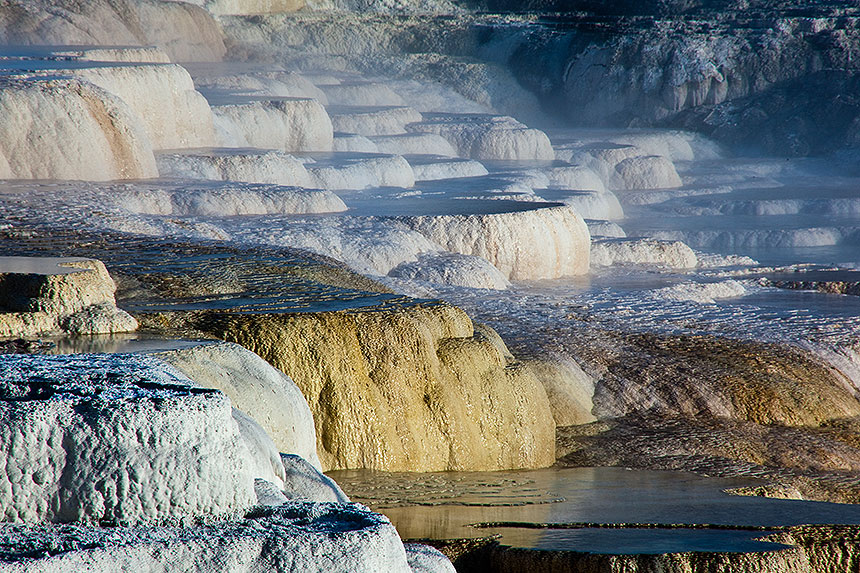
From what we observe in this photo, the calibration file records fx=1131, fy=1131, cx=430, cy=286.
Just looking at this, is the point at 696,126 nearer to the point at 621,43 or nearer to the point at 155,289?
the point at 621,43

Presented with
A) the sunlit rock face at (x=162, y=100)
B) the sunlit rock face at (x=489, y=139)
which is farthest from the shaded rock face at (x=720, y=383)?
the sunlit rock face at (x=489, y=139)

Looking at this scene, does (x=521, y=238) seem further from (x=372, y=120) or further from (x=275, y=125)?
(x=372, y=120)

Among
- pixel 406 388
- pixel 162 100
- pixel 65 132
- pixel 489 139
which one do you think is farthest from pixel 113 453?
pixel 489 139

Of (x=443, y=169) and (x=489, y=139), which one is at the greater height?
(x=489, y=139)

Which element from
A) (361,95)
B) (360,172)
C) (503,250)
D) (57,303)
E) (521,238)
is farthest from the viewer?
(361,95)

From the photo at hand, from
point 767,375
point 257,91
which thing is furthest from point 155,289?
point 257,91
